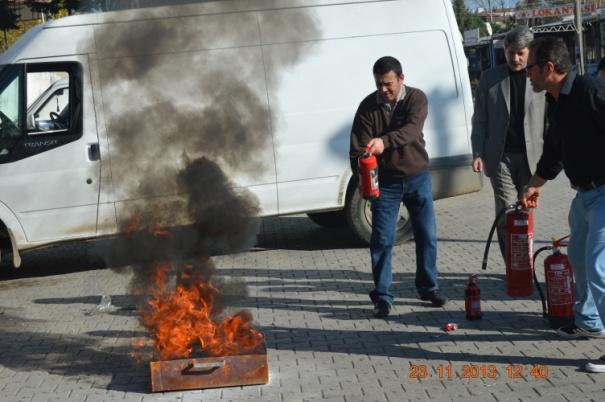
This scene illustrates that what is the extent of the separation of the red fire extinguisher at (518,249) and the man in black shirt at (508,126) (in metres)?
Result: 0.38

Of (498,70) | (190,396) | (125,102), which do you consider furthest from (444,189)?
(190,396)

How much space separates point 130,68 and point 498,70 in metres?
3.13

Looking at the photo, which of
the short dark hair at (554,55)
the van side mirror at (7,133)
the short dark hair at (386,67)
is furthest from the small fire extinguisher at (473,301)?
the van side mirror at (7,133)

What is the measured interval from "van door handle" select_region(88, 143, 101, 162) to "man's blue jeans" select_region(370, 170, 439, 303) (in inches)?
126

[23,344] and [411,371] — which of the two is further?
[23,344]

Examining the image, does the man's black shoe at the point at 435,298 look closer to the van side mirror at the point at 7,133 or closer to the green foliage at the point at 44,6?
the green foliage at the point at 44,6

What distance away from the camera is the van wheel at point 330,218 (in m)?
10.5

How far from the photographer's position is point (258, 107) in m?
6.84

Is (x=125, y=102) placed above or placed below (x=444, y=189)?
above

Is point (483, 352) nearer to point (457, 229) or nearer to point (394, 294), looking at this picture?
point (394, 294)

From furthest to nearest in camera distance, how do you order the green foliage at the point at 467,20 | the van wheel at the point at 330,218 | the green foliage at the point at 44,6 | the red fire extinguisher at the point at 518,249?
the green foliage at the point at 467,20
the van wheel at the point at 330,218
the green foliage at the point at 44,6
the red fire extinguisher at the point at 518,249

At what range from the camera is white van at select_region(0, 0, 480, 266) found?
6683 millimetres

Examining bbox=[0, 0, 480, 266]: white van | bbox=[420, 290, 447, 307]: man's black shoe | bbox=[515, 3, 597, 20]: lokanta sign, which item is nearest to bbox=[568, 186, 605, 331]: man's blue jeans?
bbox=[420, 290, 447, 307]: man's black shoe

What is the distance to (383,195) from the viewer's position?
21.7 feet
